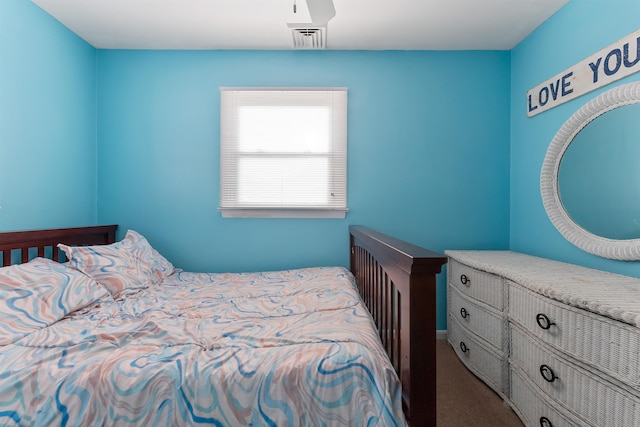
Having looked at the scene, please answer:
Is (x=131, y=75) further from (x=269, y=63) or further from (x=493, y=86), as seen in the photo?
(x=493, y=86)

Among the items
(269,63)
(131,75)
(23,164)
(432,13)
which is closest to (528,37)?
(432,13)

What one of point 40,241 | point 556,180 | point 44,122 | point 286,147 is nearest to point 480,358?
point 556,180

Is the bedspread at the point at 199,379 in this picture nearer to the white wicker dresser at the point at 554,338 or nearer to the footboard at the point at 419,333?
the footboard at the point at 419,333

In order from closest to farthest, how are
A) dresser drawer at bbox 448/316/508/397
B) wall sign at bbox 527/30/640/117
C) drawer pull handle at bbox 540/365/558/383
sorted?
drawer pull handle at bbox 540/365/558/383 < wall sign at bbox 527/30/640/117 < dresser drawer at bbox 448/316/508/397

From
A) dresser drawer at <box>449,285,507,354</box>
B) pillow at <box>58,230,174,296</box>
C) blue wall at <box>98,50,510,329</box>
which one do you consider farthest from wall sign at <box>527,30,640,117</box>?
pillow at <box>58,230,174,296</box>

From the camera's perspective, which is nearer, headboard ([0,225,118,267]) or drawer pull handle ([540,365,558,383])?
drawer pull handle ([540,365,558,383])

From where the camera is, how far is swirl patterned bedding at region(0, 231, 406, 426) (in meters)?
0.93

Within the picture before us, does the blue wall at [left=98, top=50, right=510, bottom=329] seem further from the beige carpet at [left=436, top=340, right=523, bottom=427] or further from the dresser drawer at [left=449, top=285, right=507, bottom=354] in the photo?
the beige carpet at [left=436, top=340, right=523, bottom=427]

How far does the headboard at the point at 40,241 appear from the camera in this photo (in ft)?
5.50

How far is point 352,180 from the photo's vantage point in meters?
2.52

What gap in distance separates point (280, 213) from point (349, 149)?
72 centimetres

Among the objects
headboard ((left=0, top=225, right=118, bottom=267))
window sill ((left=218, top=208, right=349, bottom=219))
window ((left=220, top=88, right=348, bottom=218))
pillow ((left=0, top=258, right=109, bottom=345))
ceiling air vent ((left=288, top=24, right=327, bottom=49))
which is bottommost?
pillow ((left=0, top=258, right=109, bottom=345))

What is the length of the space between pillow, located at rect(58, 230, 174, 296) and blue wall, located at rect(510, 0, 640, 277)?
2.48 metres

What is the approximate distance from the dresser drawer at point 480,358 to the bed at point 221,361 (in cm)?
84
